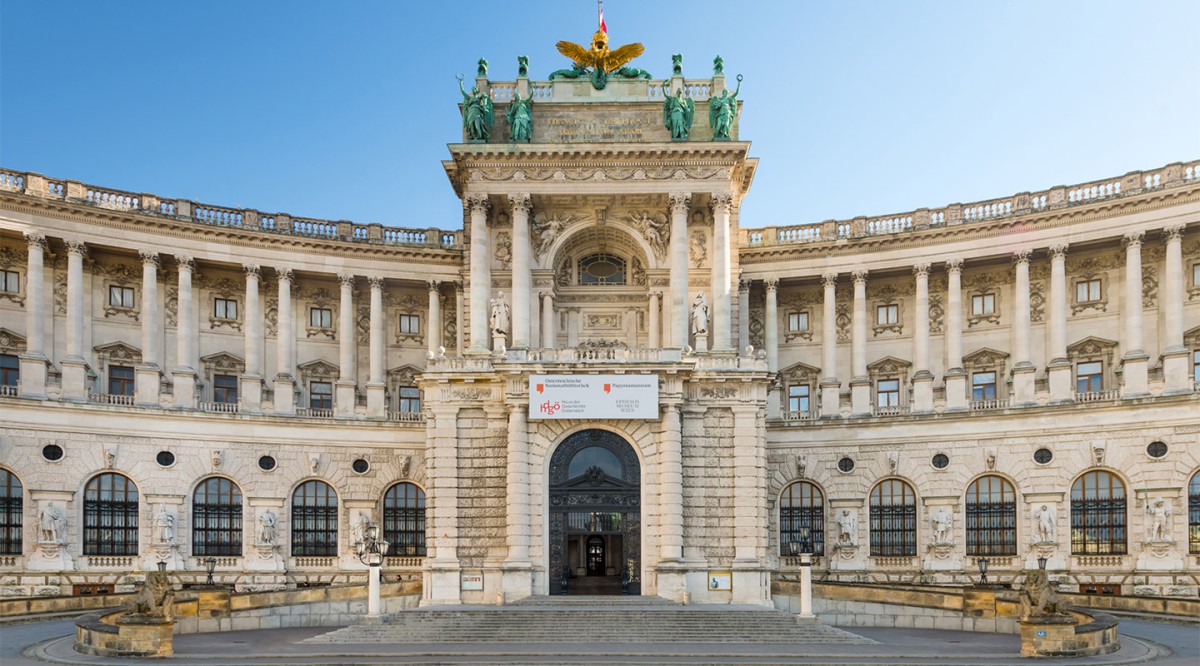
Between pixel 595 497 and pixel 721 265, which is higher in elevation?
pixel 721 265

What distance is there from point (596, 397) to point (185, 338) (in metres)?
22.3

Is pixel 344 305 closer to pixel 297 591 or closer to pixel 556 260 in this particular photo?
pixel 556 260

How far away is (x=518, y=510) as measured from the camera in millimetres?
48812

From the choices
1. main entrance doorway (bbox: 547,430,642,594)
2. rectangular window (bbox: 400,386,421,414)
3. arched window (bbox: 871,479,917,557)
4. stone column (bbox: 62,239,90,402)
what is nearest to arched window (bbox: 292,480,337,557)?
rectangular window (bbox: 400,386,421,414)

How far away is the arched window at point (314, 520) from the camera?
2251 inches

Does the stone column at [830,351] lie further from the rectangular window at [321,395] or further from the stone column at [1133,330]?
the rectangular window at [321,395]

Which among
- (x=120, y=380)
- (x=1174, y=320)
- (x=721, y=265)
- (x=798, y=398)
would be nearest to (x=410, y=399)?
(x=120, y=380)

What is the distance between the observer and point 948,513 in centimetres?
5572

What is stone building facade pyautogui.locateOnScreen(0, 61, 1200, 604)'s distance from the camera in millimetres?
49969

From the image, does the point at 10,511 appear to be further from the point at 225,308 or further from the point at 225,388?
the point at 225,308

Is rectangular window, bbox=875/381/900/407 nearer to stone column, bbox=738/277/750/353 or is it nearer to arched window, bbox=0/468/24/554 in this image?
stone column, bbox=738/277/750/353

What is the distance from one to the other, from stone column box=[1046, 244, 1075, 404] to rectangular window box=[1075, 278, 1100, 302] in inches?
31.2

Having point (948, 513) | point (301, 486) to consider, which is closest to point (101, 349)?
point (301, 486)

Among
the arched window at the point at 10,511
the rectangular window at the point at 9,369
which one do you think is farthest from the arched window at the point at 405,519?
the rectangular window at the point at 9,369
